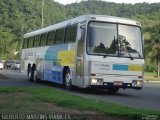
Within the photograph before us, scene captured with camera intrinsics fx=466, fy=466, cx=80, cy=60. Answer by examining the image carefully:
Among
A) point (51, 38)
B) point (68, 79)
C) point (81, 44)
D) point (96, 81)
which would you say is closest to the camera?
point (96, 81)

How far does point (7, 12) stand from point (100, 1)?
32.2 m

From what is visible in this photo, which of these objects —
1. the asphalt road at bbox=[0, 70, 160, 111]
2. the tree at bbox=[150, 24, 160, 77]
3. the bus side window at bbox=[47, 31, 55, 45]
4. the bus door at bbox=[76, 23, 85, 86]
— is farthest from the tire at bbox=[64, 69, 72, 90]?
the tree at bbox=[150, 24, 160, 77]

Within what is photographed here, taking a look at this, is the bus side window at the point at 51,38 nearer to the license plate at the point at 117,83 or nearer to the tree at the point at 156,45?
the license plate at the point at 117,83

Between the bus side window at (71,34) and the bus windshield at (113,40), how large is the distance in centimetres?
183

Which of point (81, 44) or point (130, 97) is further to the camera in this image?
point (81, 44)

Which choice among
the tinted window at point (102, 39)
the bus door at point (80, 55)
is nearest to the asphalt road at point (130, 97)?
the bus door at point (80, 55)

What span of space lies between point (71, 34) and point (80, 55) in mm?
2213

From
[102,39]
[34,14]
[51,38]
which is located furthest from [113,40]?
[34,14]

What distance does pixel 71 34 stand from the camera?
22578mm

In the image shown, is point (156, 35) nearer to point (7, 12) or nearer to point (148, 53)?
point (148, 53)

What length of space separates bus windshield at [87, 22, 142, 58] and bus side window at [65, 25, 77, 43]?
183cm

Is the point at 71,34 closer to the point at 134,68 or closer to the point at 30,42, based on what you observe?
the point at 134,68

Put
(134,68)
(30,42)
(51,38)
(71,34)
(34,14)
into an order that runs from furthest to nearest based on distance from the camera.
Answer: (34,14) < (30,42) < (51,38) < (71,34) < (134,68)

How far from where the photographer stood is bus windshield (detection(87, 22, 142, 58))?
20.1m
